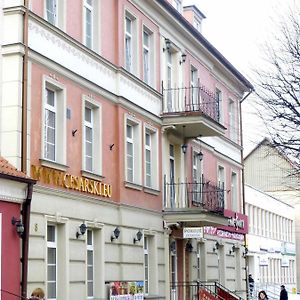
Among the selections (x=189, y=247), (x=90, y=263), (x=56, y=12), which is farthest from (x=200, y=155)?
(x=56, y=12)

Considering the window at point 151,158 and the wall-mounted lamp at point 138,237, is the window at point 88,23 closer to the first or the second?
the window at point 151,158

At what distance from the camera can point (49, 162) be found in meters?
19.1

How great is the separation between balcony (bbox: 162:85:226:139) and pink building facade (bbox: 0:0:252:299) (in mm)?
52

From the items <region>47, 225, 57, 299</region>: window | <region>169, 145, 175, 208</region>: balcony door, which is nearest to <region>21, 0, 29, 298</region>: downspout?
<region>47, 225, 57, 299</region>: window

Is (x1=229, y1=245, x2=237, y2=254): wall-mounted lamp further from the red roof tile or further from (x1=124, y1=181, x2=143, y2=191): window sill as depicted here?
the red roof tile

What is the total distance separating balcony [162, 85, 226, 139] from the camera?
26.7 metres

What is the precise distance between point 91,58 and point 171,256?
9037 mm

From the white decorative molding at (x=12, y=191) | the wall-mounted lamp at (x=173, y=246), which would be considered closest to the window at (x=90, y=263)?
the white decorative molding at (x=12, y=191)

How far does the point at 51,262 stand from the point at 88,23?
278 inches

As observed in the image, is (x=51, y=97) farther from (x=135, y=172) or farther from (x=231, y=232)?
(x=231, y=232)

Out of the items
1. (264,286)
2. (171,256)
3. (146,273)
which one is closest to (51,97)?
(146,273)

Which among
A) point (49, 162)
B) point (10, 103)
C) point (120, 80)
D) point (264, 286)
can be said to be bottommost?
point (264, 286)

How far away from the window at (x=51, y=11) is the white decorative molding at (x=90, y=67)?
17.3 inches

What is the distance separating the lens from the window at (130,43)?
24812 mm
